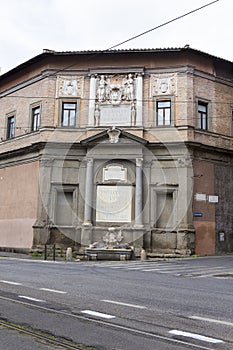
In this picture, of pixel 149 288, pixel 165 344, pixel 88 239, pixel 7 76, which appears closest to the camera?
pixel 165 344

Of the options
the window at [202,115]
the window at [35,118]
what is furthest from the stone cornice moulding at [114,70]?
the window at [35,118]

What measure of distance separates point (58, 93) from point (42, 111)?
1.46 m

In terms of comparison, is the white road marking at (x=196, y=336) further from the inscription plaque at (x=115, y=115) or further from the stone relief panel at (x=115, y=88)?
the stone relief panel at (x=115, y=88)

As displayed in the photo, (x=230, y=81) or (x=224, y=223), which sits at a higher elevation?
(x=230, y=81)

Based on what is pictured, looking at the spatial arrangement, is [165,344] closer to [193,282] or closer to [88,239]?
[193,282]

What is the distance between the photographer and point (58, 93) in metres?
26.7

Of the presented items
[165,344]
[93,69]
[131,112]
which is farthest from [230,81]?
[165,344]

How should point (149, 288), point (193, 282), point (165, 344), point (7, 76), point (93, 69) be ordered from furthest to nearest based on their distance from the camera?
point (7, 76) < point (93, 69) < point (193, 282) < point (149, 288) < point (165, 344)

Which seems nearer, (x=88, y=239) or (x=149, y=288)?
(x=149, y=288)

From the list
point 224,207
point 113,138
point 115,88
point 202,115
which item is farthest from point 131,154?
point 224,207

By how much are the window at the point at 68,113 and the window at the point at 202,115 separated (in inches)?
290

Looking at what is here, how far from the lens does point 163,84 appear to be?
25828 mm

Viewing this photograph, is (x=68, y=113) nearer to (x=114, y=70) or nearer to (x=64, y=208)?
(x=114, y=70)

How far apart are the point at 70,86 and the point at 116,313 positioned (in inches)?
820
